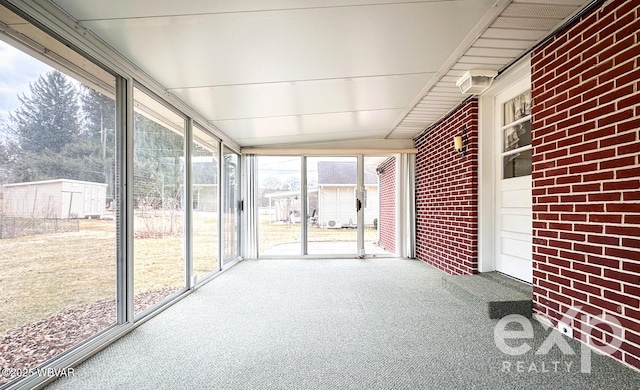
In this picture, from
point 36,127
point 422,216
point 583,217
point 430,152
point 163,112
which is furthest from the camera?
point 422,216

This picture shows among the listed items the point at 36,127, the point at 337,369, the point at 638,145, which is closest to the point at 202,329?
the point at 337,369

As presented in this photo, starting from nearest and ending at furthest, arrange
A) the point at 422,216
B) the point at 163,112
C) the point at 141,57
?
the point at 141,57
the point at 163,112
the point at 422,216

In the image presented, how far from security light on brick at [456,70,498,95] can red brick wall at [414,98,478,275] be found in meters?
0.78

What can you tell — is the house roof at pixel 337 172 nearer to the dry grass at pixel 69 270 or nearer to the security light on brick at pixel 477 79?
the security light on brick at pixel 477 79

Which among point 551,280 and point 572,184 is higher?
point 572,184

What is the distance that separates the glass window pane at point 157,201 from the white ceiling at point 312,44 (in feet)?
1.17

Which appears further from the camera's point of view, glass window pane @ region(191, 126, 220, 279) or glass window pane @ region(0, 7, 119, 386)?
glass window pane @ region(191, 126, 220, 279)

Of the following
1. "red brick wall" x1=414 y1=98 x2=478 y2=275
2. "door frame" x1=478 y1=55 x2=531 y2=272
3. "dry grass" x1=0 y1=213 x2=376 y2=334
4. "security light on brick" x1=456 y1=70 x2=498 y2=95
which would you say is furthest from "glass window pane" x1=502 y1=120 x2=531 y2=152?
"dry grass" x1=0 y1=213 x2=376 y2=334

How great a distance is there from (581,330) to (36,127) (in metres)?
3.52

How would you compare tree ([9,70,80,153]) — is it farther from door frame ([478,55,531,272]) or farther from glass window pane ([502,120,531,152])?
door frame ([478,55,531,272])

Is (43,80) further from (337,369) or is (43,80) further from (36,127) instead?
(337,369)

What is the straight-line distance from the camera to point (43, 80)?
178cm

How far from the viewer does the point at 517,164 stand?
133 inches

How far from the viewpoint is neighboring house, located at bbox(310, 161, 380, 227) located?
5.97 meters
